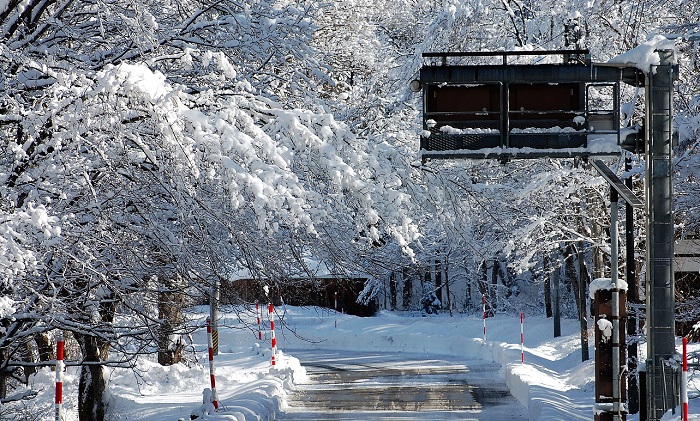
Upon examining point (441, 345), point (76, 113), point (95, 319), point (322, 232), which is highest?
point (76, 113)

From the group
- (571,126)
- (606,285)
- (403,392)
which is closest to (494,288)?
(403,392)

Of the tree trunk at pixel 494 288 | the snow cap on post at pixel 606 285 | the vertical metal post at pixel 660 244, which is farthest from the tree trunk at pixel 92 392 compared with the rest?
the tree trunk at pixel 494 288

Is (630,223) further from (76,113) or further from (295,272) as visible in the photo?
(76,113)

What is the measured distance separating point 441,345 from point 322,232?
85.3 feet

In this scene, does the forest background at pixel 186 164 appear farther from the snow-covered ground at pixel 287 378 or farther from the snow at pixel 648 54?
the snow at pixel 648 54

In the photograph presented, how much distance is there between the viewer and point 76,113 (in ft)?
23.2

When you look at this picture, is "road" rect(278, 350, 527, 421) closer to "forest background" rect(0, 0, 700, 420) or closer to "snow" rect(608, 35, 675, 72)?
"forest background" rect(0, 0, 700, 420)

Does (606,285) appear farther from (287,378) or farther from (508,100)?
(287,378)

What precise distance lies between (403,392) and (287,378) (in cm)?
267

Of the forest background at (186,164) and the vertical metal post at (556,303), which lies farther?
the vertical metal post at (556,303)

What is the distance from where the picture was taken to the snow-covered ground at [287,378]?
14070 mm

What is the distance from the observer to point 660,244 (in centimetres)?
1034

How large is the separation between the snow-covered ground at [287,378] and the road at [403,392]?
447 mm

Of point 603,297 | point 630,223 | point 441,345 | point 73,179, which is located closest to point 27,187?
point 73,179
